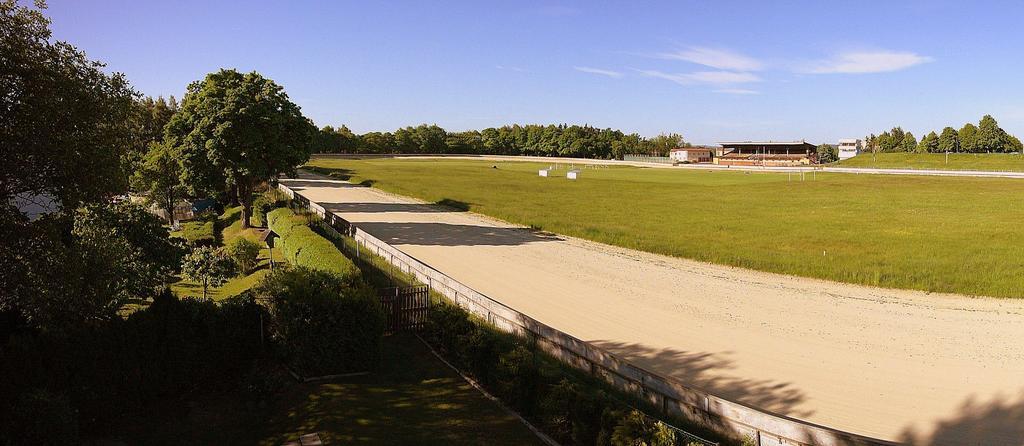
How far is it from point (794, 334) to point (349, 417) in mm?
14819

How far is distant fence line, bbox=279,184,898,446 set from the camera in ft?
32.4

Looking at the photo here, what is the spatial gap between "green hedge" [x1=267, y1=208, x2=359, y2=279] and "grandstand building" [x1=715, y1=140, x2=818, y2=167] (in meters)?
164

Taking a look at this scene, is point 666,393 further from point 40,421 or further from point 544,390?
point 40,421

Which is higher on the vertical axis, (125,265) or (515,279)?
(125,265)

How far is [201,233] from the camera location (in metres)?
44.8

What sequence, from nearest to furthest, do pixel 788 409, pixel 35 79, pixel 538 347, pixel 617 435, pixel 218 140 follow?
pixel 617 435 → pixel 35 79 → pixel 788 409 → pixel 538 347 → pixel 218 140

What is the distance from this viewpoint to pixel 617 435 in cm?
1016

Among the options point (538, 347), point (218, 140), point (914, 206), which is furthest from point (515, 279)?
point (914, 206)

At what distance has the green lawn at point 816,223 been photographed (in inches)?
1178

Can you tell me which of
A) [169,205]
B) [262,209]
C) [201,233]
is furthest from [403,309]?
[169,205]

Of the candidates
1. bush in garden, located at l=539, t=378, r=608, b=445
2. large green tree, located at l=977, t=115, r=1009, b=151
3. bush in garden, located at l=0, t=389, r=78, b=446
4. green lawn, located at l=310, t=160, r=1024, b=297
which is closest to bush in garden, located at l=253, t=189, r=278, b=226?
green lawn, located at l=310, t=160, r=1024, b=297

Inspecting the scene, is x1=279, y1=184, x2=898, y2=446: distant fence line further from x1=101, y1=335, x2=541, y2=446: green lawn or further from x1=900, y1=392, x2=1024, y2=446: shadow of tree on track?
x1=900, y1=392, x2=1024, y2=446: shadow of tree on track

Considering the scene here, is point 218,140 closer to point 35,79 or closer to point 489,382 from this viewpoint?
point 35,79

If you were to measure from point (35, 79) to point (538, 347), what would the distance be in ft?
44.3
